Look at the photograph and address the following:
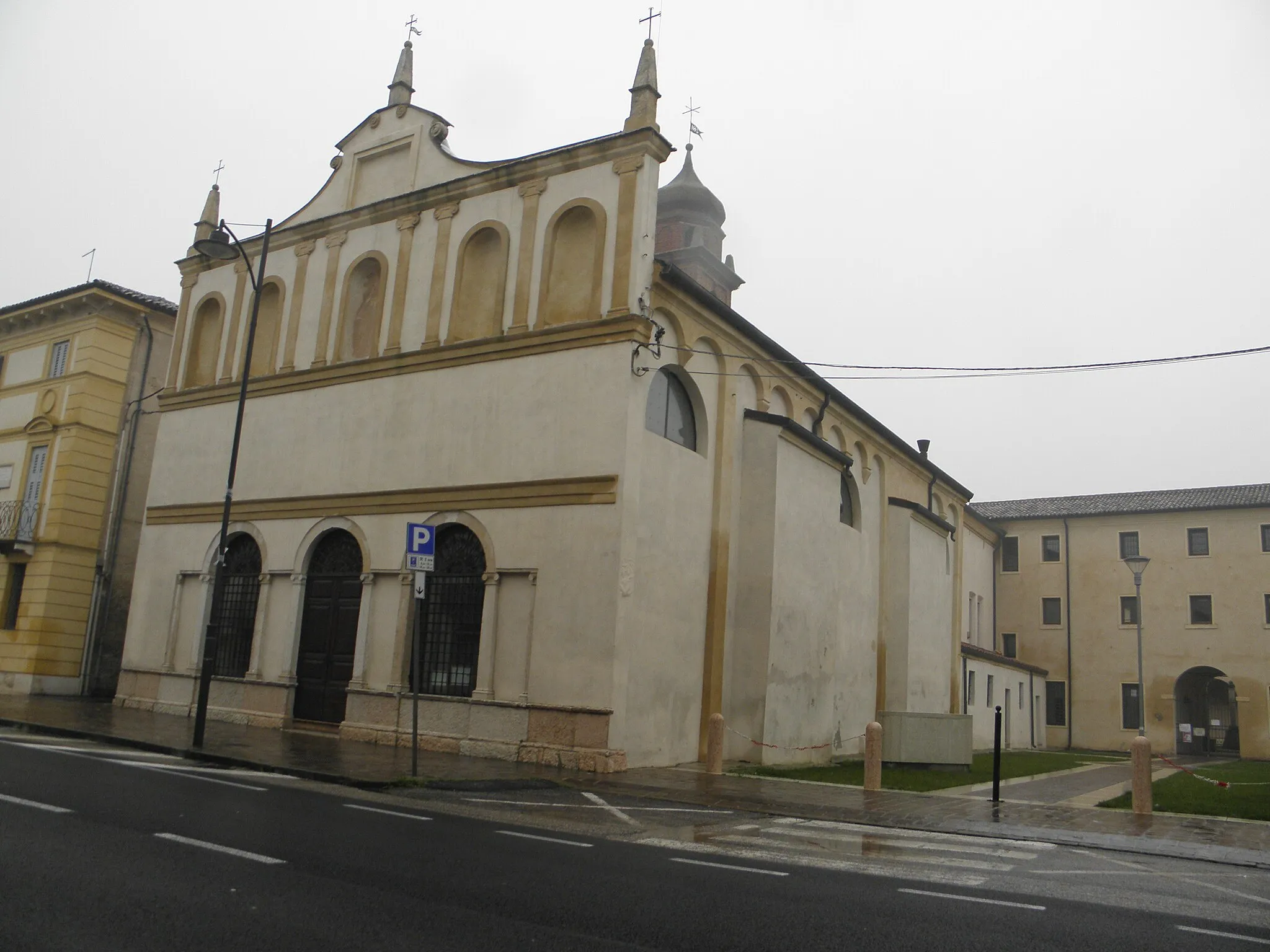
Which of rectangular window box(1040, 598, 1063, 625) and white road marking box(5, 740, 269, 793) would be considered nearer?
white road marking box(5, 740, 269, 793)

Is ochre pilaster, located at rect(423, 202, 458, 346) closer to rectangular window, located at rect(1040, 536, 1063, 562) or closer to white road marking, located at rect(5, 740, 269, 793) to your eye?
white road marking, located at rect(5, 740, 269, 793)

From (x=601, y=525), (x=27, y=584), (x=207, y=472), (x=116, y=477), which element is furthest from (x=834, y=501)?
(x=27, y=584)

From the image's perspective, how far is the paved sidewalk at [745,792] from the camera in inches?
438

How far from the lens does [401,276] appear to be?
794 inches

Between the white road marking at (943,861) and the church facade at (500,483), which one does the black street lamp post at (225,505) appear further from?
the white road marking at (943,861)

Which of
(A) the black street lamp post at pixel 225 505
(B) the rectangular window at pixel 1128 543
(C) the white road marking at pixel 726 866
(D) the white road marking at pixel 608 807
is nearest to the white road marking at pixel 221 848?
(C) the white road marking at pixel 726 866

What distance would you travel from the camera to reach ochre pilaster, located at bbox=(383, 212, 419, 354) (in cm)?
1991

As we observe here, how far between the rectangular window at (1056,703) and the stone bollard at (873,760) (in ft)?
107

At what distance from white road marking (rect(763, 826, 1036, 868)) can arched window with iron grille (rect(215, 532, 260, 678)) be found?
44.8 ft

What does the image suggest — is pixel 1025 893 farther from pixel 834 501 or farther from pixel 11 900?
pixel 834 501

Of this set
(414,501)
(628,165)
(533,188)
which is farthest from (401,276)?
(628,165)

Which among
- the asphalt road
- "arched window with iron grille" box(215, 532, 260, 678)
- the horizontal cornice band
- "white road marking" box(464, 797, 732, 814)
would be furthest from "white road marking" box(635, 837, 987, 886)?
"arched window with iron grille" box(215, 532, 260, 678)

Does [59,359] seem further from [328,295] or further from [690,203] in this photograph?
[690,203]

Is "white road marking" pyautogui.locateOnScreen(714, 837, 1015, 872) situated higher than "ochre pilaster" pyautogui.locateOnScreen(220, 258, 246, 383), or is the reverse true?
"ochre pilaster" pyautogui.locateOnScreen(220, 258, 246, 383)
